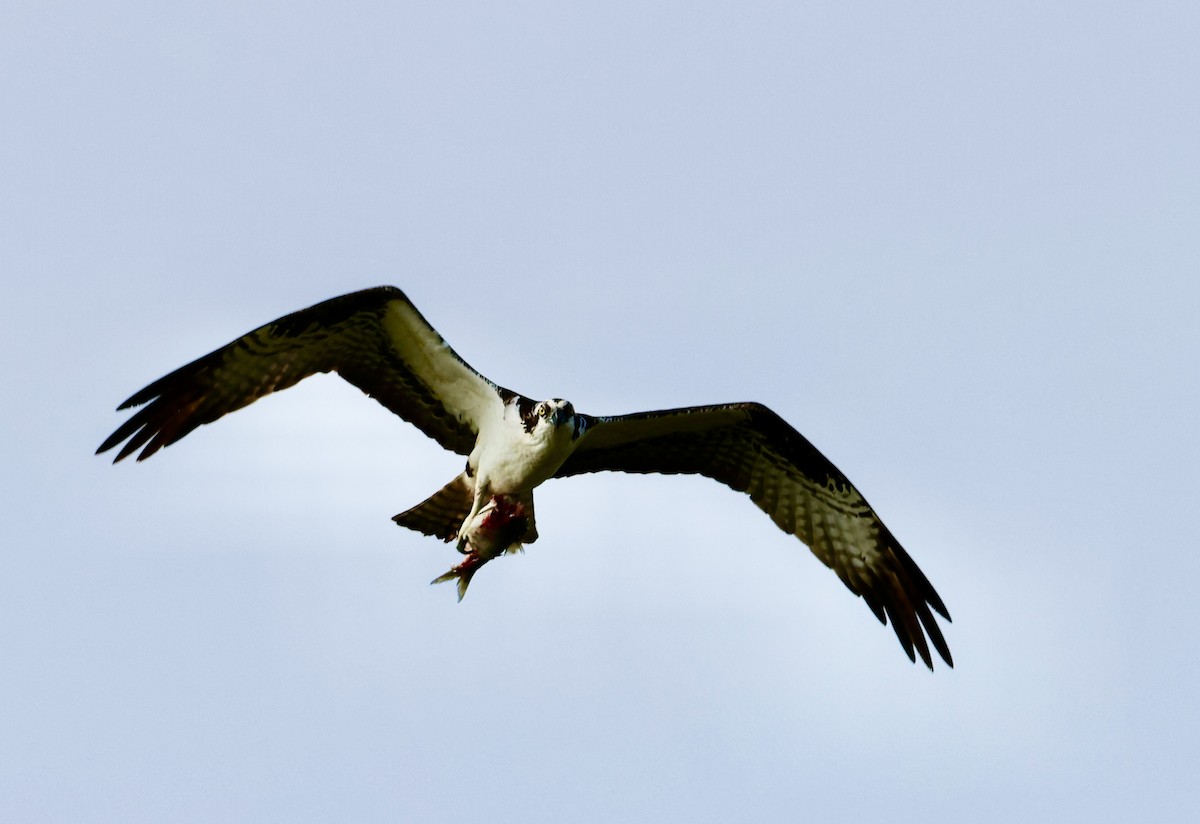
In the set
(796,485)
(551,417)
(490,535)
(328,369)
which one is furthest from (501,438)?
(796,485)

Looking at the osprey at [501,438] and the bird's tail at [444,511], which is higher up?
the osprey at [501,438]

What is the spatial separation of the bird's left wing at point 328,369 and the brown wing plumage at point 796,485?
1.23 metres

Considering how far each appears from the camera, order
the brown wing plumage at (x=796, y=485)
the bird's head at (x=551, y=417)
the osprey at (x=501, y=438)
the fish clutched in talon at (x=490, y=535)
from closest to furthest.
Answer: the bird's head at (x=551, y=417), the osprey at (x=501, y=438), the fish clutched in talon at (x=490, y=535), the brown wing plumage at (x=796, y=485)

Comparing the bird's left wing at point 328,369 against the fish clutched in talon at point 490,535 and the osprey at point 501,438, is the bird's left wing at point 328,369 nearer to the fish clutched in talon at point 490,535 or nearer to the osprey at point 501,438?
the osprey at point 501,438

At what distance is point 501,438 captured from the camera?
1234cm

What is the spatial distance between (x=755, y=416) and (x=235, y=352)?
12.8 feet

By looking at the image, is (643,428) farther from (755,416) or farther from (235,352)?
(235,352)

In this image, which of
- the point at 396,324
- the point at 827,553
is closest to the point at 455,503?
the point at 396,324

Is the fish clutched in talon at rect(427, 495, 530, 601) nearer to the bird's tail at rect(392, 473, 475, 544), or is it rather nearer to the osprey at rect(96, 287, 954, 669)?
the osprey at rect(96, 287, 954, 669)

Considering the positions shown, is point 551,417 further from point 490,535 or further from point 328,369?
point 328,369

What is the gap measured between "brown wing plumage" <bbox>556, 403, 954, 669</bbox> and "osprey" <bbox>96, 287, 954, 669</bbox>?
0.01 meters

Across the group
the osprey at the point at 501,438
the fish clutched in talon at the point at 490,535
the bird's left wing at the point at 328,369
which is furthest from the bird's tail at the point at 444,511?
the bird's left wing at the point at 328,369

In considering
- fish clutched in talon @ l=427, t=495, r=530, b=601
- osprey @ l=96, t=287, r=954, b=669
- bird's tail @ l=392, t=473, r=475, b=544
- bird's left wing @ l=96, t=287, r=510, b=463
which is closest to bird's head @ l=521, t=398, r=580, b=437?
osprey @ l=96, t=287, r=954, b=669

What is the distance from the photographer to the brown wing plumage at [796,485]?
13195 mm
